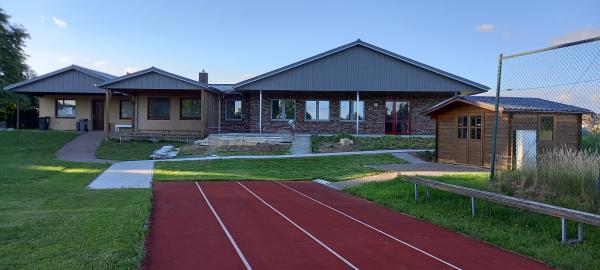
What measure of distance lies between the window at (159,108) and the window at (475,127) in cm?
1914

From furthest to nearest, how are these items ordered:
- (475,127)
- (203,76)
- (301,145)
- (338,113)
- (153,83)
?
(203,76) < (338,113) < (153,83) < (301,145) < (475,127)

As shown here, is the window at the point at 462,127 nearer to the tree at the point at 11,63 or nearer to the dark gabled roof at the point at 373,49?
the dark gabled roof at the point at 373,49

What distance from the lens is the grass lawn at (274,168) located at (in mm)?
17922

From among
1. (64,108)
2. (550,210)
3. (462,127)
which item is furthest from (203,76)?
(550,210)

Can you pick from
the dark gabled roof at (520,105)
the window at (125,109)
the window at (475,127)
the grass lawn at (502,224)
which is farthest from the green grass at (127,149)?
the dark gabled roof at (520,105)

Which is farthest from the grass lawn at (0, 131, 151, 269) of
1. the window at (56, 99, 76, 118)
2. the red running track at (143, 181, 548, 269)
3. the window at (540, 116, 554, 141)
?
the window at (56, 99, 76, 118)

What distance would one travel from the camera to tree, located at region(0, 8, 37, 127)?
43169 millimetres

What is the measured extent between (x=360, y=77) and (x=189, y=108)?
35.1ft

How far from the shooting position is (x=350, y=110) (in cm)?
3180

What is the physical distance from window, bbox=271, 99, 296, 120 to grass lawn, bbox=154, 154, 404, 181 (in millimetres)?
9026

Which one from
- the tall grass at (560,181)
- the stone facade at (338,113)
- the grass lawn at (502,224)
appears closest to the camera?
the grass lawn at (502,224)

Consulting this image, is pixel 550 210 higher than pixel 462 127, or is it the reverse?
pixel 462 127

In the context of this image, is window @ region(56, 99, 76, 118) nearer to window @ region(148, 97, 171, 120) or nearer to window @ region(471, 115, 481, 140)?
window @ region(148, 97, 171, 120)

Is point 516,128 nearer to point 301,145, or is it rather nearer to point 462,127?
point 462,127
